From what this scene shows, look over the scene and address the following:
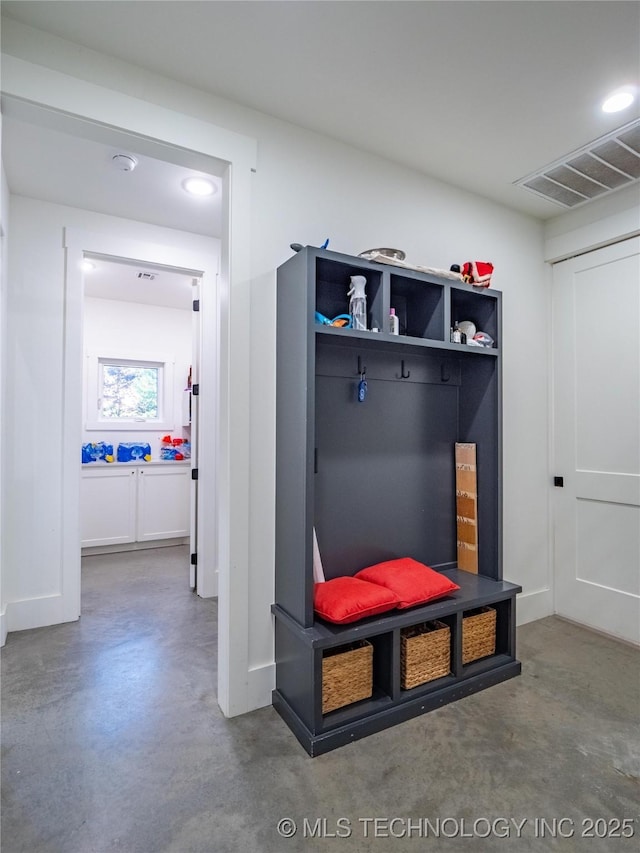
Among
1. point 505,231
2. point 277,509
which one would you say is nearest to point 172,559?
point 277,509

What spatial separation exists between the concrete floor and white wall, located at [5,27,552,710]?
42 cm

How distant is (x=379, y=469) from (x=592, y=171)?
2.12 meters

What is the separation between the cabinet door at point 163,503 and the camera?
193 inches

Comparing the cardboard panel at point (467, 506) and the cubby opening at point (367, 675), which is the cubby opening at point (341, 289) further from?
the cubby opening at point (367, 675)

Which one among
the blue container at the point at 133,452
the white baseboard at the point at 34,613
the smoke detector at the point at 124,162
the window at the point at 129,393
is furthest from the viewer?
the window at the point at 129,393

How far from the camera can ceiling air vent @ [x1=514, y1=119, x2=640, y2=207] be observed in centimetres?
232

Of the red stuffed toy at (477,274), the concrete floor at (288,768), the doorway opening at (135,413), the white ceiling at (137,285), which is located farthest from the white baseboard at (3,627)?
the red stuffed toy at (477,274)

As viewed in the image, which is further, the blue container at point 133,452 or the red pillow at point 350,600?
the blue container at point 133,452

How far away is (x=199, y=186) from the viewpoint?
108 inches

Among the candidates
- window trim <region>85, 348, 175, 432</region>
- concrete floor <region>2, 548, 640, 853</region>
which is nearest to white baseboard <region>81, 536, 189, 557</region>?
window trim <region>85, 348, 175, 432</region>

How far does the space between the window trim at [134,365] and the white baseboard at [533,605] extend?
168 inches

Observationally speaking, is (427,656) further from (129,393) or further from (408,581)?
(129,393)

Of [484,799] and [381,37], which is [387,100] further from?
[484,799]

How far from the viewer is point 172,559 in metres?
4.58
